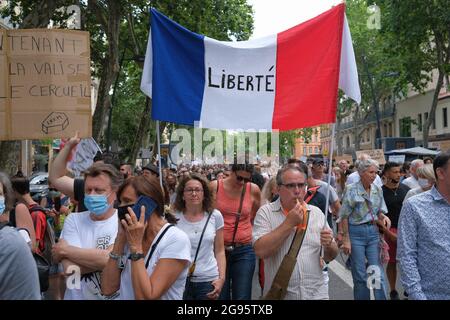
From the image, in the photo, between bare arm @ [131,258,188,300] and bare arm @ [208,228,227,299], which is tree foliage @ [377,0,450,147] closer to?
bare arm @ [208,228,227,299]

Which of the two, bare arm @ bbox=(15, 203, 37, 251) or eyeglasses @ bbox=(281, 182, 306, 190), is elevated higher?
eyeglasses @ bbox=(281, 182, 306, 190)

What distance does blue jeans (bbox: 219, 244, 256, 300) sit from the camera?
555 cm

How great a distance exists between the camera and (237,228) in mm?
5781

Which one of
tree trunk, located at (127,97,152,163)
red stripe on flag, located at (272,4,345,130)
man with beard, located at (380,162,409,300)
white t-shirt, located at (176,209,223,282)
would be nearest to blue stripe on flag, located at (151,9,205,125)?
red stripe on flag, located at (272,4,345,130)

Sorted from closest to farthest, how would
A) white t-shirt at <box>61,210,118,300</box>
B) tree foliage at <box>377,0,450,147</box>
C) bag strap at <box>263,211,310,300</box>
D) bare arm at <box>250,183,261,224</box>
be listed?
white t-shirt at <box>61,210,118,300</box>, bag strap at <box>263,211,310,300</box>, bare arm at <box>250,183,261,224</box>, tree foliage at <box>377,0,450,147</box>

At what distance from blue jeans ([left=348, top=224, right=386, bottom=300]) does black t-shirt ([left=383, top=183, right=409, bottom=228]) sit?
702mm

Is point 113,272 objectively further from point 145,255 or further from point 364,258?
point 364,258

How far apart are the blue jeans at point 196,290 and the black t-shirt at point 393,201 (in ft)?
10.7

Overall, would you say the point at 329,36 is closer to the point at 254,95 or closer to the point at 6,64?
the point at 254,95

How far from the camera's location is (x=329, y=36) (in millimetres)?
5160

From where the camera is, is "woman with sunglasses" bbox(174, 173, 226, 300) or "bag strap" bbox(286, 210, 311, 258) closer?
"bag strap" bbox(286, 210, 311, 258)

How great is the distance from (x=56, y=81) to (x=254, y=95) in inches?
82.1
